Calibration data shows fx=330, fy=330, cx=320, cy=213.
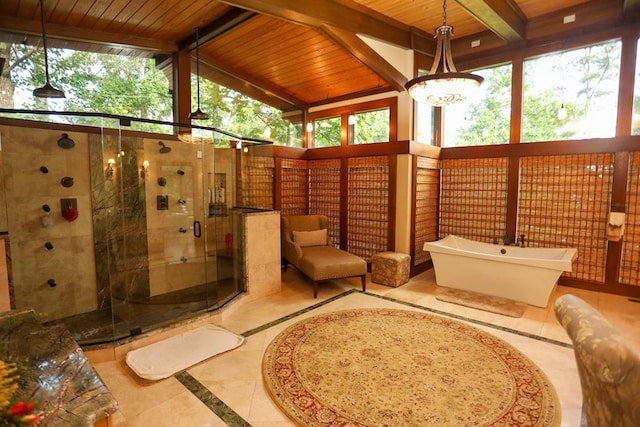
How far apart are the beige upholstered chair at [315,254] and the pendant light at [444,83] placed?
7.59ft

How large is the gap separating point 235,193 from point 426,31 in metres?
3.65

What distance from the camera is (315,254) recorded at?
4.66m

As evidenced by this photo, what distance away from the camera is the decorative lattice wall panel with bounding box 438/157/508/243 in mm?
5028

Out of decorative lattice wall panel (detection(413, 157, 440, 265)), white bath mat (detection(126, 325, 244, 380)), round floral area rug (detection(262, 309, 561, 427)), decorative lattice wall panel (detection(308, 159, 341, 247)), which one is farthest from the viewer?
decorative lattice wall panel (detection(308, 159, 341, 247))

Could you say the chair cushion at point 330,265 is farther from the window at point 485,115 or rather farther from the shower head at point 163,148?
the window at point 485,115

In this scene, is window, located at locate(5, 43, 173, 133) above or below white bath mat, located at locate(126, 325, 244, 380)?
above

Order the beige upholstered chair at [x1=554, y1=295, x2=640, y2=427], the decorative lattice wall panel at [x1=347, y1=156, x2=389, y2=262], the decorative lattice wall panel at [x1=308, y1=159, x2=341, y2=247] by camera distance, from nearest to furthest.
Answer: the beige upholstered chair at [x1=554, y1=295, x2=640, y2=427]
the decorative lattice wall panel at [x1=347, y1=156, x2=389, y2=262]
the decorative lattice wall panel at [x1=308, y1=159, x2=341, y2=247]

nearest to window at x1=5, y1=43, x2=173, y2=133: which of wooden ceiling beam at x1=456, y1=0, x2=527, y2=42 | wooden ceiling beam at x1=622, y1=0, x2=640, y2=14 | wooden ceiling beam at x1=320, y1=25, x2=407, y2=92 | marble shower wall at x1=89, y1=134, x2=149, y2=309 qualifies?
marble shower wall at x1=89, y1=134, x2=149, y2=309

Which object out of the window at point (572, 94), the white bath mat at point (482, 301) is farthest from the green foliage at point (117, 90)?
the window at point (572, 94)

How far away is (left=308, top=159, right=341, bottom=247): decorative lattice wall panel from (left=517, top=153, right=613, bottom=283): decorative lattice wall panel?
2.85m

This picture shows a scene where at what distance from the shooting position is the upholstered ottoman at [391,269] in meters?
4.69

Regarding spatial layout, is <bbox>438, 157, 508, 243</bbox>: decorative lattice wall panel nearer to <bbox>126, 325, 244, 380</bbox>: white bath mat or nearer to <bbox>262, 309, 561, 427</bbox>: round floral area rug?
<bbox>262, 309, 561, 427</bbox>: round floral area rug

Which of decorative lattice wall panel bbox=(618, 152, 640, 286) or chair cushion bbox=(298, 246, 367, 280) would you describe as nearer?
decorative lattice wall panel bbox=(618, 152, 640, 286)

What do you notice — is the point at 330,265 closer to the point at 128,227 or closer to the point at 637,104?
the point at 128,227
